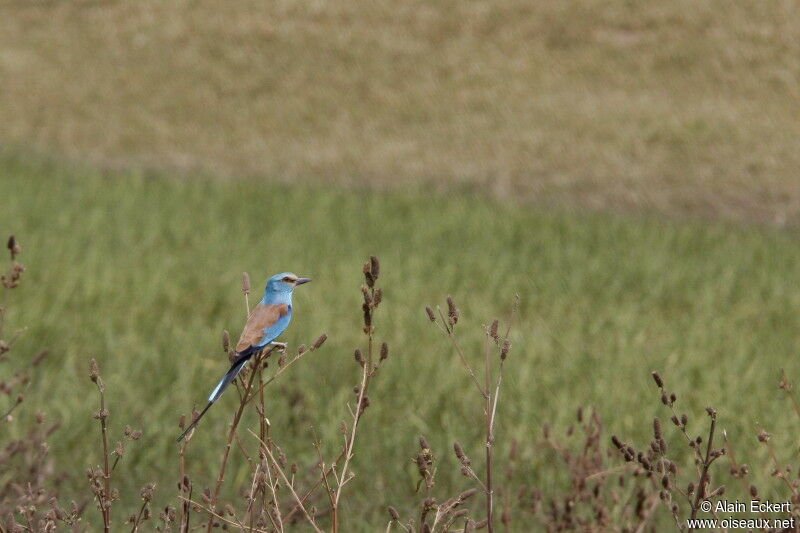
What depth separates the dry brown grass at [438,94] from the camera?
14.0 m

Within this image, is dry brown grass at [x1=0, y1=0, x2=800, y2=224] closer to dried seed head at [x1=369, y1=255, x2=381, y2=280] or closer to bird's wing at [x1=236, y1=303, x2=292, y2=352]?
bird's wing at [x1=236, y1=303, x2=292, y2=352]

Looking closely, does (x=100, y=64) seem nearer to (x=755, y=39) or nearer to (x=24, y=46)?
(x=24, y=46)

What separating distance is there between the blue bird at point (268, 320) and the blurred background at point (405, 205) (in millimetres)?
2074

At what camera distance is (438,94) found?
54.7 feet

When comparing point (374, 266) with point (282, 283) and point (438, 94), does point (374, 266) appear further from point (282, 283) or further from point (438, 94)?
point (438, 94)

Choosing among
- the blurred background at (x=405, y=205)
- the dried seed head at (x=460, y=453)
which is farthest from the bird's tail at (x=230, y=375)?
the blurred background at (x=405, y=205)

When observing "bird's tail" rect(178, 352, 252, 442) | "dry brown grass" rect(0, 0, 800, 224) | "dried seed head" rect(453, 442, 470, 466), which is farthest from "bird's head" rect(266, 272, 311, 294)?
"dry brown grass" rect(0, 0, 800, 224)

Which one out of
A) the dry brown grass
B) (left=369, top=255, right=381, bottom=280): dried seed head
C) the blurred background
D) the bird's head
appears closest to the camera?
(left=369, top=255, right=381, bottom=280): dried seed head

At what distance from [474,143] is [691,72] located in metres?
3.42

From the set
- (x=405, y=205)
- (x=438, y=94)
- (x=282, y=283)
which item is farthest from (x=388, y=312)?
(x=438, y=94)

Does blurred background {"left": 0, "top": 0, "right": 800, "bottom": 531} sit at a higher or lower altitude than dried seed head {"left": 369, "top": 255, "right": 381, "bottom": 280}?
lower

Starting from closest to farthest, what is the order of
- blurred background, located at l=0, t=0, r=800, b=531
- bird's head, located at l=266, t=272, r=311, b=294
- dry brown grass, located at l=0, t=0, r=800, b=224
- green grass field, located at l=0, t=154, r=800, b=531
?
1. bird's head, located at l=266, t=272, r=311, b=294
2. green grass field, located at l=0, t=154, r=800, b=531
3. blurred background, located at l=0, t=0, r=800, b=531
4. dry brown grass, located at l=0, t=0, r=800, b=224

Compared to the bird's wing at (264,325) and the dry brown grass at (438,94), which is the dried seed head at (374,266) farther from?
the dry brown grass at (438,94)

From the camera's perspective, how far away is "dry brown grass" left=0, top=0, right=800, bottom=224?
45.8 ft
